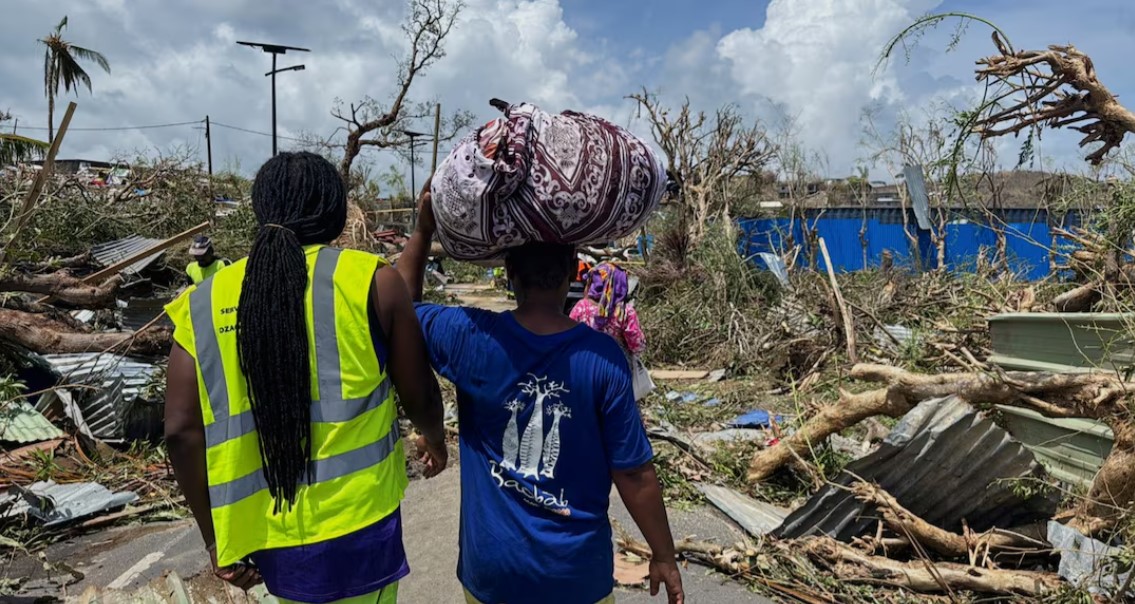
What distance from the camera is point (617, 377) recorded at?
1.65 m

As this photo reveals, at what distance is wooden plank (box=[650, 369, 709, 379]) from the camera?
8773 millimetres

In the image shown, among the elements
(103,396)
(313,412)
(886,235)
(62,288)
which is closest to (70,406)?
(103,396)

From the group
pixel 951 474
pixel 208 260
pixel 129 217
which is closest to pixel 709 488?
pixel 951 474

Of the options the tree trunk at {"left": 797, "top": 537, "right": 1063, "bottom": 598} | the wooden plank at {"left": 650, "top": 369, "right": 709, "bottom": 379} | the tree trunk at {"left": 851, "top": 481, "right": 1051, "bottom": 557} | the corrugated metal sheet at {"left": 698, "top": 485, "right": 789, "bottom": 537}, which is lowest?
the wooden plank at {"left": 650, "top": 369, "right": 709, "bottom": 379}

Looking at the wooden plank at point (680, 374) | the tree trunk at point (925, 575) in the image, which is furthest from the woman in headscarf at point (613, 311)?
the wooden plank at point (680, 374)

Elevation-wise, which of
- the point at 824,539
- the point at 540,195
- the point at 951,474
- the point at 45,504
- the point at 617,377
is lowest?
the point at 45,504

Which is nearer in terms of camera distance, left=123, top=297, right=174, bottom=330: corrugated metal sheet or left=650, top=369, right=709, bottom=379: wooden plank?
left=123, top=297, right=174, bottom=330: corrugated metal sheet

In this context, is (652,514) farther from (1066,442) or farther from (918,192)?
(918,192)

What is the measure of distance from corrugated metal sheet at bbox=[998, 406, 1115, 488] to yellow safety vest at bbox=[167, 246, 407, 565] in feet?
11.3

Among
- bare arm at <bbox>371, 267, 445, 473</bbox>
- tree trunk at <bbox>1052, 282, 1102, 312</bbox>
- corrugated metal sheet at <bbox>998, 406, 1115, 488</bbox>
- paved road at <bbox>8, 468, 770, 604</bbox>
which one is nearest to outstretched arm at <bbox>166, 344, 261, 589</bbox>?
bare arm at <bbox>371, 267, 445, 473</bbox>

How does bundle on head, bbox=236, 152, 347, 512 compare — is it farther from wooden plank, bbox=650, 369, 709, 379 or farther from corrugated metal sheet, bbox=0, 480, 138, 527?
wooden plank, bbox=650, 369, 709, 379

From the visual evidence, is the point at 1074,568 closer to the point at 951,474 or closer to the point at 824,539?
the point at 951,474

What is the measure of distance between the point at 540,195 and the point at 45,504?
4.42 meters

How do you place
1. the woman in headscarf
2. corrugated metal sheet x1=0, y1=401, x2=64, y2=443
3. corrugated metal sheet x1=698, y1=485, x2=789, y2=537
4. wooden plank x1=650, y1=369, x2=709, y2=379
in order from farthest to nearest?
1. wooden plank x1=650, y1=369, x2=709, y2=379
2. corrugated metal sheet x1=0, y1=401, x2=64, y2=443
3. the woman in headscarf
4. corrugated metal sheet x1=698, y1=485, x2=789, y2=537
